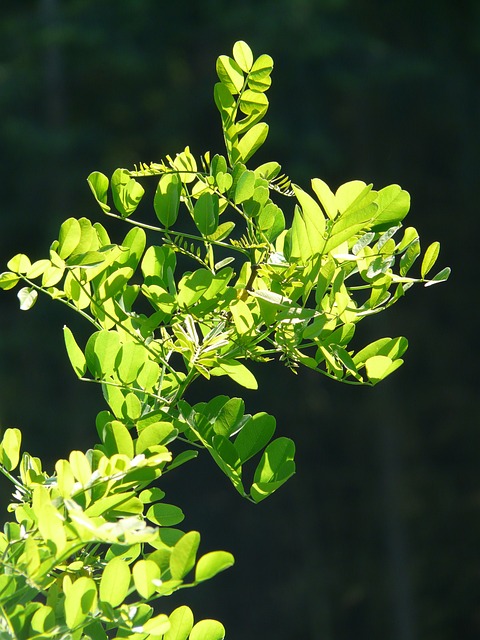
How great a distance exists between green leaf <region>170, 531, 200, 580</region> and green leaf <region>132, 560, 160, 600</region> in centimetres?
1

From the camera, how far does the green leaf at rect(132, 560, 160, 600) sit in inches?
15.9

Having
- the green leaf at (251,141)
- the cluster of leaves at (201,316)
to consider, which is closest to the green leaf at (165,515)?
the cluster of leaves at (201,316)

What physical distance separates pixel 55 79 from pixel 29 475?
472 cm

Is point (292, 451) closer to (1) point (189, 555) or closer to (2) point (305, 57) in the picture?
(1) point (189, 555)

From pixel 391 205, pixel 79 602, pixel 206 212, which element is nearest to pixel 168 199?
pixel 206 212

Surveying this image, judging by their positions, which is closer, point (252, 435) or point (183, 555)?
point (183, 555)

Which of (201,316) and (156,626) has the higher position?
(201,316)

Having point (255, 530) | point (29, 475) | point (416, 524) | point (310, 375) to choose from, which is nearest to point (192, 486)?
point (255, 530)

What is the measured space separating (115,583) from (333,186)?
4.10m

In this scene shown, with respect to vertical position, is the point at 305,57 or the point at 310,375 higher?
the point at 305,57

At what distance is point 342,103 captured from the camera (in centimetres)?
487

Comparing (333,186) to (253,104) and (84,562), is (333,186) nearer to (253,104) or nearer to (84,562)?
(253,104)

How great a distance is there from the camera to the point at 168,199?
52 cm

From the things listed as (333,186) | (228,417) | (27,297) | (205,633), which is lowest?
(205,633)
